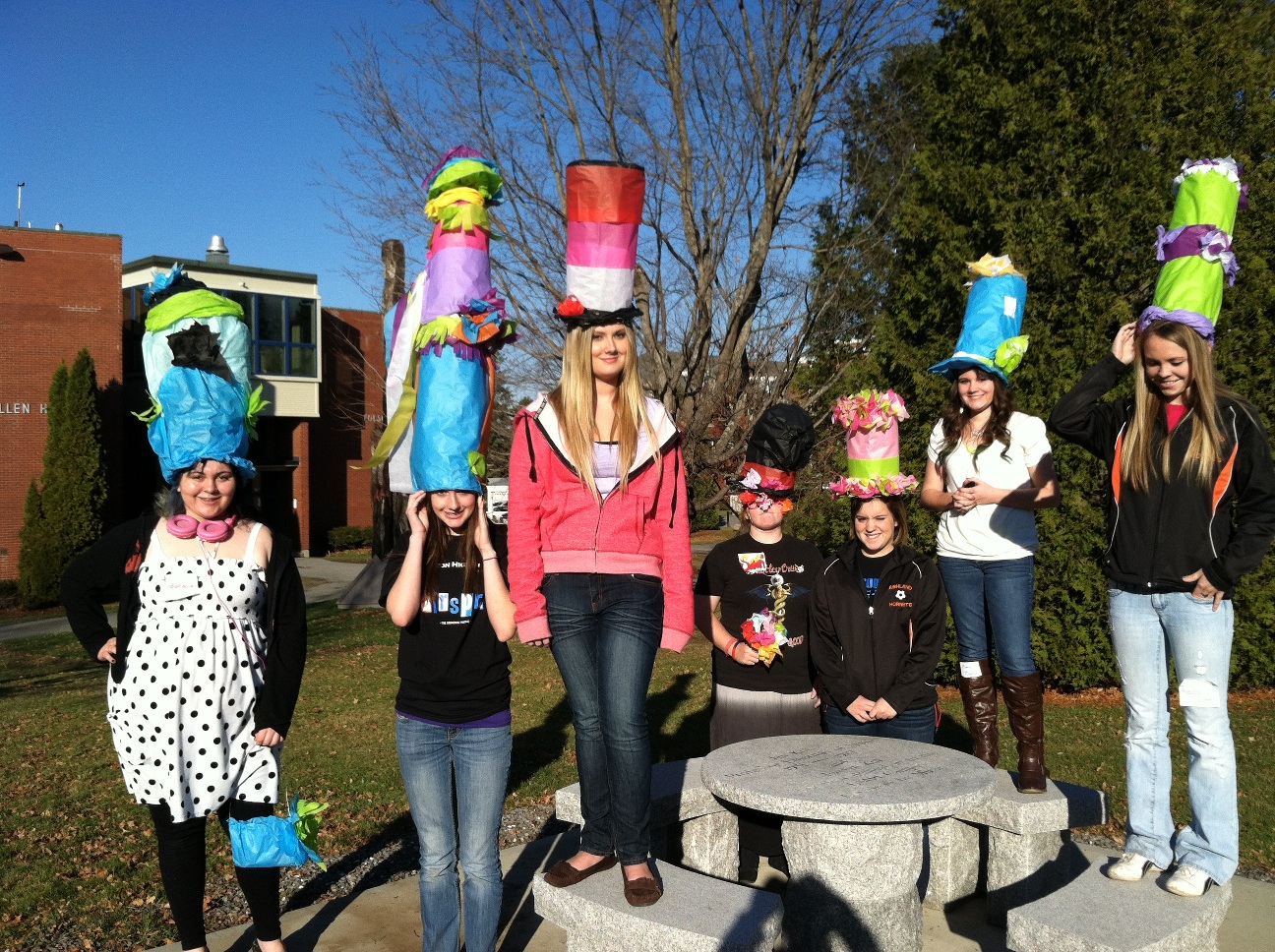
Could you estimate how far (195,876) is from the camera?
135 inches

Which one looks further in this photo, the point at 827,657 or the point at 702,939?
the point at 827,657

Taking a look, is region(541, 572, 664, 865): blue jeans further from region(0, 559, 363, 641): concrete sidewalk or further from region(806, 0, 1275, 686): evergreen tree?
region(0, 559, 363, 641): concrete sidewalk

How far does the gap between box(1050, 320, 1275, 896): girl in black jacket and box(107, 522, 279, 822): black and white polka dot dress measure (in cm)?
315

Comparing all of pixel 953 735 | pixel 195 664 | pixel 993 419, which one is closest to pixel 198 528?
pixel 195 664

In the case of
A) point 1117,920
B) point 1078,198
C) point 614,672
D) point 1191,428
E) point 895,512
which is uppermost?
point 1078,198

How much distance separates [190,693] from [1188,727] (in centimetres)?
352

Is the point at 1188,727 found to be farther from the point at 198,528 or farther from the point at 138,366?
the point at 138,366

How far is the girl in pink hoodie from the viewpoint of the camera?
11.1 ft

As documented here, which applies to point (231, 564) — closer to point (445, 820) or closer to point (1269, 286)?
point (445, 820)

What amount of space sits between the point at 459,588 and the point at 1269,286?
7917mm

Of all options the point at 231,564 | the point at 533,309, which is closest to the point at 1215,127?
the point at 533,309

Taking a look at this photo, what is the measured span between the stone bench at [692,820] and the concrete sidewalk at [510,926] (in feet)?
1.51

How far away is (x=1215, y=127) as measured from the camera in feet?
27.3

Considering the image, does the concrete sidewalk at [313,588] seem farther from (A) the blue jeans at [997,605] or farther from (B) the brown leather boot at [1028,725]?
(B) the brown leather boot at [1028,725]
